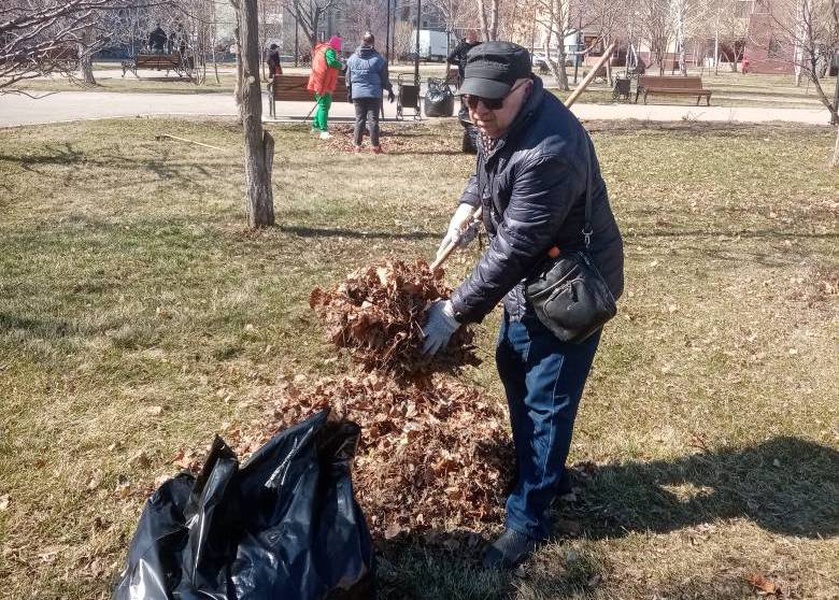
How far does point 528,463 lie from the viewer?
312 centimetres

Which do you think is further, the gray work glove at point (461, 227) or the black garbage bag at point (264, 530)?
the gray work glove at point (461, 227)

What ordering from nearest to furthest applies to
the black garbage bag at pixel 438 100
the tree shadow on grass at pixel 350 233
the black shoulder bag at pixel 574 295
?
the black shoulder bag at pixel 574 295
the tree shadow on grass at pixel 350 233
the black garbage bag at pixel 438 100

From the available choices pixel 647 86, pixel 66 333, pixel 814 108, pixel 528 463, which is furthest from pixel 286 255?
pixel 814 108

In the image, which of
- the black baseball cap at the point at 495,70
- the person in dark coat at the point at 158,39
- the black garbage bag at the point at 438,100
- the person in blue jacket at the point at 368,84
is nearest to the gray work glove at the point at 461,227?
the black baseball cap at the point at 495,70

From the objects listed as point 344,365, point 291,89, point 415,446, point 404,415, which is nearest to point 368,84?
point 291,89

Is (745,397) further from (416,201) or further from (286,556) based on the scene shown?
(416,201)

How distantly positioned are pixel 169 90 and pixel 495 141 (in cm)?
2415

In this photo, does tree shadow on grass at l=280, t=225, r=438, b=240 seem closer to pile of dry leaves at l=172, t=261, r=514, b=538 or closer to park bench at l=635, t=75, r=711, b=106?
pile of dry leaves at l=172, t=261, r=514, b=538

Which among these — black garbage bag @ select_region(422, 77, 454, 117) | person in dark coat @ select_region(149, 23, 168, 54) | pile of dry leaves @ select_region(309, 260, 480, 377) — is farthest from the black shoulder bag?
person in dark coat @ select_region(149, 23, 168, 54)

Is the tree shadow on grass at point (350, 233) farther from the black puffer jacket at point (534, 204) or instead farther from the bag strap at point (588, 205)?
the bag strap at point (588, 205)

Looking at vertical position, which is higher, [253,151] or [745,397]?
[253,151]

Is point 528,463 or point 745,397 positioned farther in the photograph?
point 745,397

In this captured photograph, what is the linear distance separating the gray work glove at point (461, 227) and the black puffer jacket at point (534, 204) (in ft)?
1.46

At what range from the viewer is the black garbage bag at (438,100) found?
17234mm
